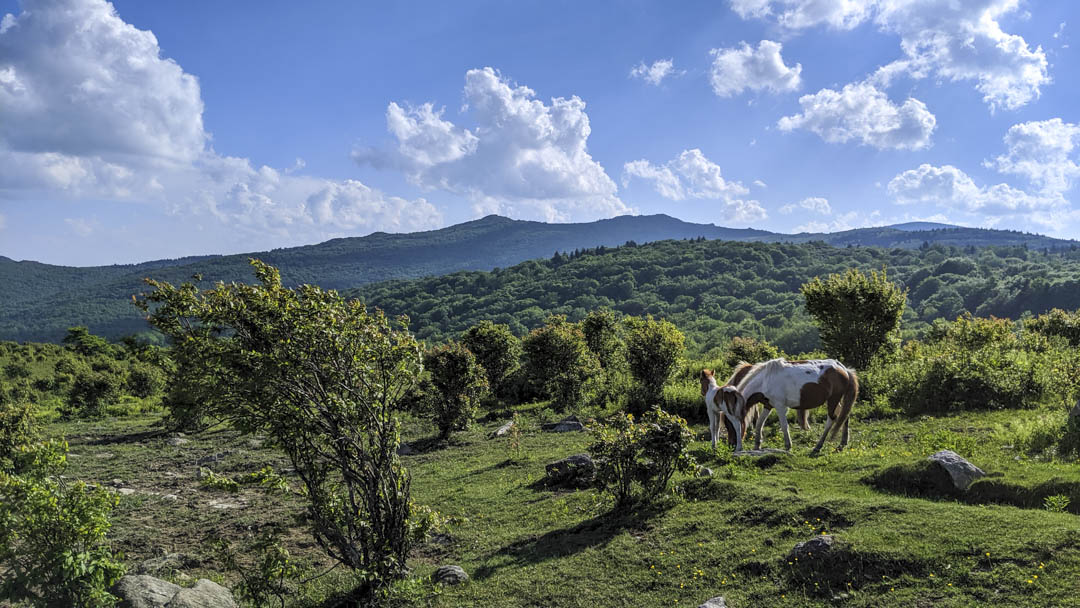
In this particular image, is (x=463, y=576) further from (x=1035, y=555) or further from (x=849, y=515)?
(x=1035, y=555)

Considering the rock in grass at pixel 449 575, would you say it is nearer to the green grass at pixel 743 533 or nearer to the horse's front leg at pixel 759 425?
the green grass at pixel 743 533

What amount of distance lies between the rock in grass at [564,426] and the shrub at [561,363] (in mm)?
4434

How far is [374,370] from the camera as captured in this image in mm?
8016

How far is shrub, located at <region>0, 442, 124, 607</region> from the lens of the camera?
6.05 m

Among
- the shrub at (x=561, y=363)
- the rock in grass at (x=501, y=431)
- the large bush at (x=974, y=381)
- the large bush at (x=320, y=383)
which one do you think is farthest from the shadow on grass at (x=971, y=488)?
the shrub at (x=561, y=363)

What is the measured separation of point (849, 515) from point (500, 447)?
12894mm

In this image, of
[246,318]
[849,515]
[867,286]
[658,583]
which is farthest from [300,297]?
[867,286]

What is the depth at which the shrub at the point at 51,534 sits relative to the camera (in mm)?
6051

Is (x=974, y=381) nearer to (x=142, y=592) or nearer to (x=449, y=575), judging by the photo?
(x=449, y=575)

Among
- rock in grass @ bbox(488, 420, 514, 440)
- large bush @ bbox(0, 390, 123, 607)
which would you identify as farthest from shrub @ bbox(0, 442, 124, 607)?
rock in grass @ bbox(488, 420, 514, 440)

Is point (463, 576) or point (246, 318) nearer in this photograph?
point (246, 318)

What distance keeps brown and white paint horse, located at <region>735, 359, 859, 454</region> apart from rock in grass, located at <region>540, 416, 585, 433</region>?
895 centimetres

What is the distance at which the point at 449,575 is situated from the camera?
350 inches

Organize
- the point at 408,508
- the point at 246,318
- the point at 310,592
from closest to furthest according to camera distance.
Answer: the point at 246,318 → the point at 408,508 → the point at 310,592
